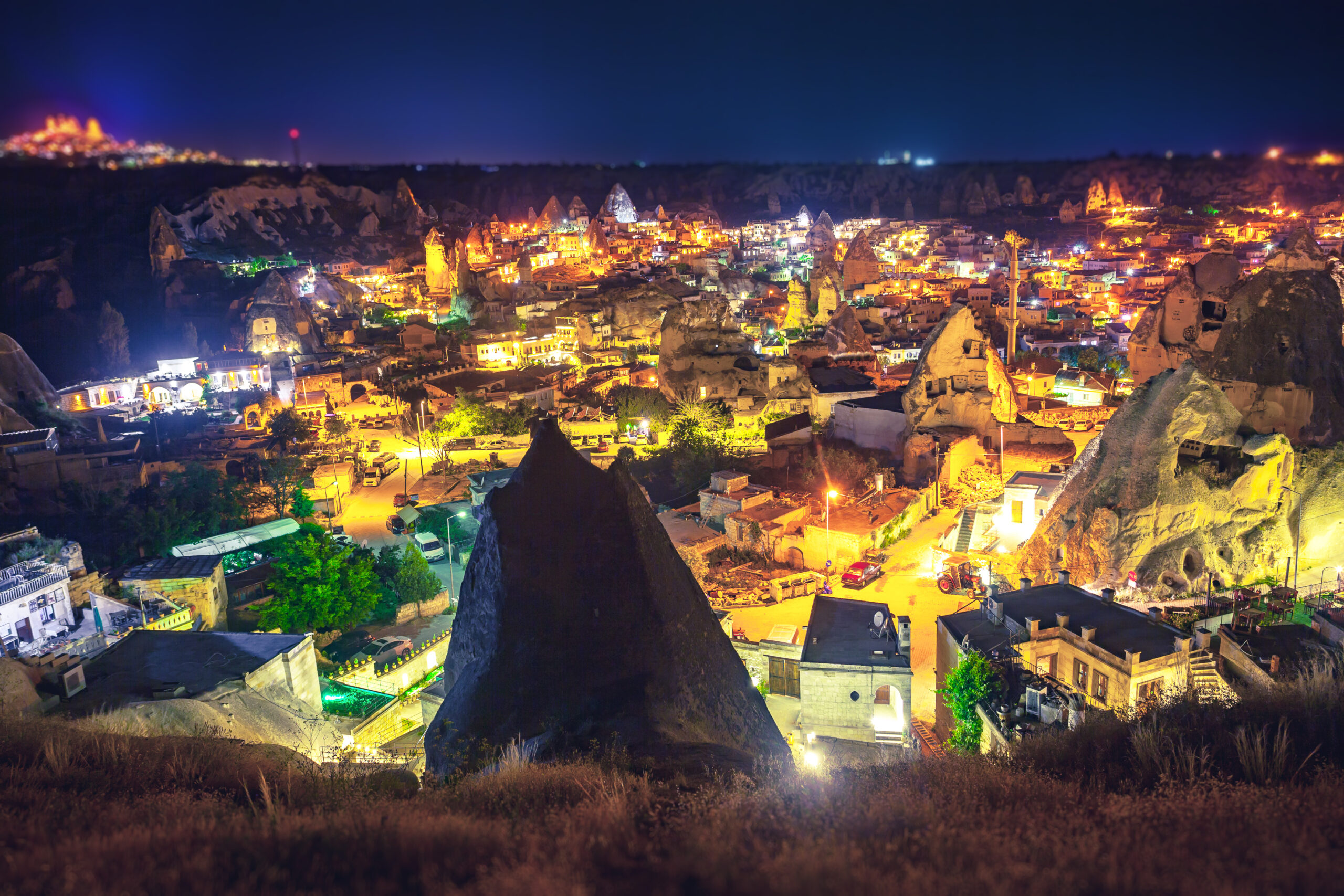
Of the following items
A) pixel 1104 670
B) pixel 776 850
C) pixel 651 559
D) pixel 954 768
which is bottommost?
pixel 1104 670

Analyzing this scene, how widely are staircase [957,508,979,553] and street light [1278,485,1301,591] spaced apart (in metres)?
6.18

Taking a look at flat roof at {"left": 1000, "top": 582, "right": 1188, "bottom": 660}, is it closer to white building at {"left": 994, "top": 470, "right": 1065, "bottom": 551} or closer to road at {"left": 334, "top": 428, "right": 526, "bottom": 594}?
white building at {"left": 994, "top": 470, "right": 1065, "bottom": 551}

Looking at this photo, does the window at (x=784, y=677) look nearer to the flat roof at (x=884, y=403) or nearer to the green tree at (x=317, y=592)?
the green tree at (x=317, y=592)

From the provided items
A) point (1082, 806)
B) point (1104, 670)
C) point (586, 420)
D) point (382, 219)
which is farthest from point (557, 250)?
point (1082, 806)

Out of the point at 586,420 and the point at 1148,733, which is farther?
the point at 586,420

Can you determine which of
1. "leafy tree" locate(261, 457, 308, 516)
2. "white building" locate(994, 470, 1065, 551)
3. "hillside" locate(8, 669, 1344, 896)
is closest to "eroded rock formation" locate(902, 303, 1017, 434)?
"white building" locate(994, 470, 1065, 551)

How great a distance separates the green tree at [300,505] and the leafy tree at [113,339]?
29256 mm

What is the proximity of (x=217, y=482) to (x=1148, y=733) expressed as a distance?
26806mm

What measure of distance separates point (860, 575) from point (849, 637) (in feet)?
17.0

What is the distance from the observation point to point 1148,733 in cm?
685

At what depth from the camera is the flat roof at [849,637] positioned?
12820 millimetres

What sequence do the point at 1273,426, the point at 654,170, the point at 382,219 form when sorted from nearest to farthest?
the point at 1273,426 → the point at 382,219 → the point at 654,170

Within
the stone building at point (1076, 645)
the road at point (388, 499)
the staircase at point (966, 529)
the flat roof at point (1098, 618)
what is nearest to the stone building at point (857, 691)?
the stone building at point (1076, 645)

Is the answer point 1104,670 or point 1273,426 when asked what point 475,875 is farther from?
point 1273,426
